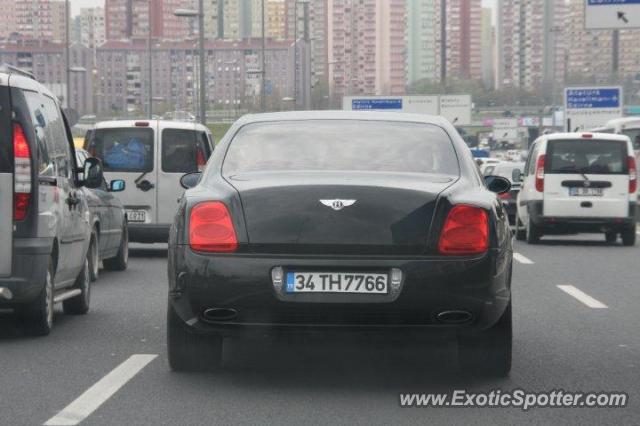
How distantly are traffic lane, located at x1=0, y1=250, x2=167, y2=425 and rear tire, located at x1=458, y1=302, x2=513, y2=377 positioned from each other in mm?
1918

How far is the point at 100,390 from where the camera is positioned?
7.19 meters

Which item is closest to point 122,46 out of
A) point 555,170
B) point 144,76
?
point 144,76

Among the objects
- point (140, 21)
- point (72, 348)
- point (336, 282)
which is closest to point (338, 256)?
point (336, 282)

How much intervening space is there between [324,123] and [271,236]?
47.2 inches

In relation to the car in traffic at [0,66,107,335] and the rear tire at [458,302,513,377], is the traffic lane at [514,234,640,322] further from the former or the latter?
the car in traffic at [0,66,107,335]

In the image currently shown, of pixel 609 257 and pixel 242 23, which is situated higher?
pixel 242 23

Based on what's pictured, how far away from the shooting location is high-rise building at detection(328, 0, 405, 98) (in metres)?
162

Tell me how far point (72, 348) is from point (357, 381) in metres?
2.21

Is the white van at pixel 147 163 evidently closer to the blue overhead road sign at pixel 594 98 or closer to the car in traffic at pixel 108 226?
the car in traffic at pixel 108 226

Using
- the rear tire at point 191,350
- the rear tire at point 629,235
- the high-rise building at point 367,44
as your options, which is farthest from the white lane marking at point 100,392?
the high-rise building at point 367,44

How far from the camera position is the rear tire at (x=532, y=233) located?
2332cm

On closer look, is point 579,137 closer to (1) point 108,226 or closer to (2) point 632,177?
(2) point 632,177

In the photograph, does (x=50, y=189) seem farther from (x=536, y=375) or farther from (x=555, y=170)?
(x=555, y=170)

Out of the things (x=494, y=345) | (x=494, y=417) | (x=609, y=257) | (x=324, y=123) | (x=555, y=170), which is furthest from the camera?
(x=555, y=170)
